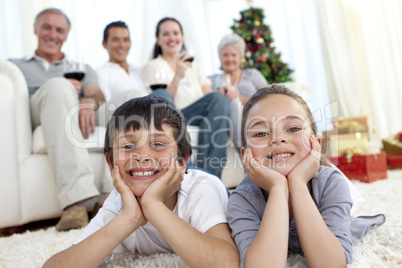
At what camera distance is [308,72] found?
471 cm

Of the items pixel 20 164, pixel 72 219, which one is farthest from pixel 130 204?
pixel 20 164

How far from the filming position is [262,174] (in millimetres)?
802

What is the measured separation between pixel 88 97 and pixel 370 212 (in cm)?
159

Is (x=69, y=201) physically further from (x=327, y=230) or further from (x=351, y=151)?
(x=351, y=151)

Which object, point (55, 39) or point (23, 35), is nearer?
point (55, 39)

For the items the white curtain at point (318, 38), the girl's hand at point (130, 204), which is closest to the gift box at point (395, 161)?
the white curtain at point (318, 38)

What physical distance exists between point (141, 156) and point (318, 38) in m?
4.45

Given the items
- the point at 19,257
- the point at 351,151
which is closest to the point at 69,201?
the point at 19,257

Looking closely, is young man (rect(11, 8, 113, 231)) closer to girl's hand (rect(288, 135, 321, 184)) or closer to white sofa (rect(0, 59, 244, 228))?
white sofa (rect(0, 59, 244, 228))

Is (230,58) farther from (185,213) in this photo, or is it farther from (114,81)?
(185,213)

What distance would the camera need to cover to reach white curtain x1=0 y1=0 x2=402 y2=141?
3912 mm

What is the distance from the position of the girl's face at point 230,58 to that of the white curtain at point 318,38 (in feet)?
4.06

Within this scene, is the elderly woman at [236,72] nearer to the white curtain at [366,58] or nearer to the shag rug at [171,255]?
the shag rug at [171,255]

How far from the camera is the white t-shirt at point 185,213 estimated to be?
846 mm
